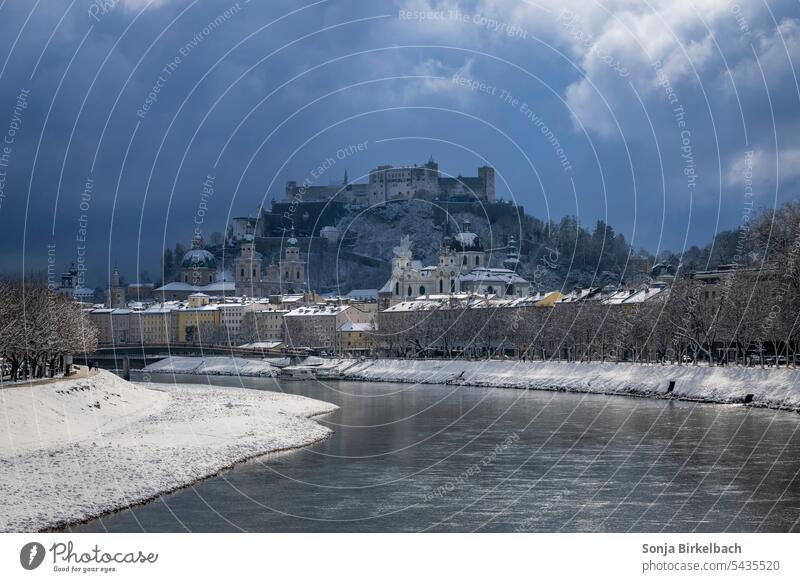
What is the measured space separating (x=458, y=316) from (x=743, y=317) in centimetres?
5666

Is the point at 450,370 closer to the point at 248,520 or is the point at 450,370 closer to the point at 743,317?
the point at 743,317

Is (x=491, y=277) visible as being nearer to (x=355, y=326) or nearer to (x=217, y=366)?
(x=355, y=326)

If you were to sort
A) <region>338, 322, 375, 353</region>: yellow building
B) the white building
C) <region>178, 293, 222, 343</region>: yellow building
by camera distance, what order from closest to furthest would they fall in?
<region>338, 322, 375, 353</region>: yellow building, the white building, <region>178, 293, 222, 343</region>: yellow building

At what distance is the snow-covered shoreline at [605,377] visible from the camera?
6256cm

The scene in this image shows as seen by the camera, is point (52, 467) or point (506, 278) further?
point (506, 278)

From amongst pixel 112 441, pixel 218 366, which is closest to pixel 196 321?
pixel 218 366

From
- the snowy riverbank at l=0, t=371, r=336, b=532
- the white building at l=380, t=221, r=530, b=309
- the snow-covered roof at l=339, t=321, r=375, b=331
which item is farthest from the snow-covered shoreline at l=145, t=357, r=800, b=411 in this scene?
the white building at l=380, t=221, r=530, b=309

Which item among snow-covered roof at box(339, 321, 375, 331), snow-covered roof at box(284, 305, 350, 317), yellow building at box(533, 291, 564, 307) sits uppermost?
yellow building at box(533, 291, 564, 307)

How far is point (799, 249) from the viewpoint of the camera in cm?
5747

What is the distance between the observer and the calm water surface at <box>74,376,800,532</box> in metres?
30.4

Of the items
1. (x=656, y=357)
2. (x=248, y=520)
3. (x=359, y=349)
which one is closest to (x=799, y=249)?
(x=656, y=357)
